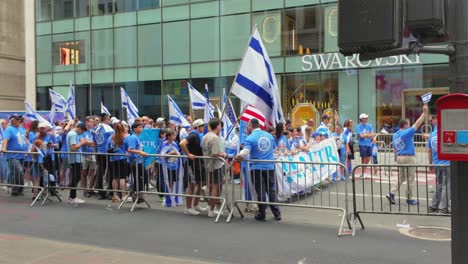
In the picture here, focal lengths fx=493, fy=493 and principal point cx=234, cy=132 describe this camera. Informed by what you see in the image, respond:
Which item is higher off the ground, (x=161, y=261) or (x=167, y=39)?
(x=167, y=39)

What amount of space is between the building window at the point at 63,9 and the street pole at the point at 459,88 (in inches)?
1322

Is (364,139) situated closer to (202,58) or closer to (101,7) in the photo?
(202,58)

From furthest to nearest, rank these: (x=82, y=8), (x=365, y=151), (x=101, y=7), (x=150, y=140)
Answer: (x=82, y=8) < (x=101, y=7) < (x=365, y=151) < (x=150, y=140)

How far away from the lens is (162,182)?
9.85 metres

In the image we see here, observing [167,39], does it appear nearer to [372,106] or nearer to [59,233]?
[372,106]

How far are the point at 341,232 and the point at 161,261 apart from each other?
279 cm

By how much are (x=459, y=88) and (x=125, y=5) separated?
30272mm

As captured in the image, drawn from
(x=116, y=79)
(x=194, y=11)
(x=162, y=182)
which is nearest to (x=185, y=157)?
(x=162, y=182)

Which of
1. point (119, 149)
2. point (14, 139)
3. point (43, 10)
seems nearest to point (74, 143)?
point (119, 149)

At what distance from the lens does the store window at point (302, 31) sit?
1021 inches

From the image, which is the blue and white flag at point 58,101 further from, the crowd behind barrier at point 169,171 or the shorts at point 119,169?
the shorts at point 119,169

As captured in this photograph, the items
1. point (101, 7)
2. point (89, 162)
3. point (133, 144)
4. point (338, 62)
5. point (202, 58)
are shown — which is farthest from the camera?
point (101, 7)

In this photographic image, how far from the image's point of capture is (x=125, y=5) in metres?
31.5

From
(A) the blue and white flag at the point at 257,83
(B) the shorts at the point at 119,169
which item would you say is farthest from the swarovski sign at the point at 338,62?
(B) the shorts at the point at 119,169
